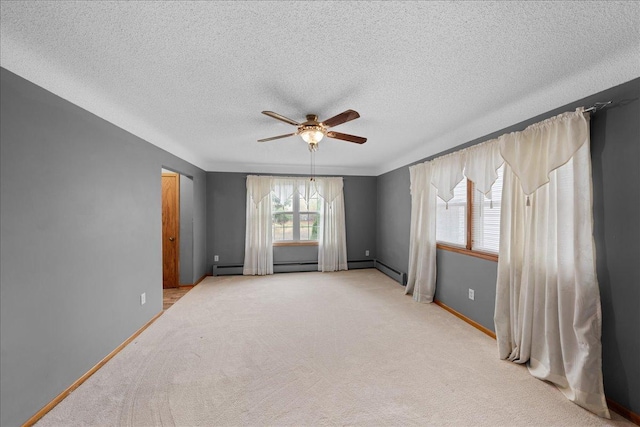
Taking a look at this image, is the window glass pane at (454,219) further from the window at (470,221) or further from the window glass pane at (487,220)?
the window glass pane at (487,220)

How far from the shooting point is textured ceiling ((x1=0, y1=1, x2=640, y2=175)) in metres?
1.24

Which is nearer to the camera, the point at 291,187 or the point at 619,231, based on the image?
the point at 619,231

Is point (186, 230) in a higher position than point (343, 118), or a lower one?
lower

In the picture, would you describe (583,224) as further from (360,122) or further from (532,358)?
(360,122)

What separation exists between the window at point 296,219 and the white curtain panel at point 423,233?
2319mm

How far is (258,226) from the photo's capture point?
526 cm

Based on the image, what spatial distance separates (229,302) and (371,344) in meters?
2.20

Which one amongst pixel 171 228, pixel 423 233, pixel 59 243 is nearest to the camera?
pixel 59 243

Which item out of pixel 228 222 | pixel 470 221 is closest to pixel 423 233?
pixel 470 221

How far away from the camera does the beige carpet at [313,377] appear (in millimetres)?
1663

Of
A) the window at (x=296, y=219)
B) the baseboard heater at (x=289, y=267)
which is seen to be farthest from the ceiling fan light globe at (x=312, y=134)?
the baseboard heater at (x=289, y=267)

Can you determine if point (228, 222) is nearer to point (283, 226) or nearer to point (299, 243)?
point (283, 226)

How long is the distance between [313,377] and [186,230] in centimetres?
357

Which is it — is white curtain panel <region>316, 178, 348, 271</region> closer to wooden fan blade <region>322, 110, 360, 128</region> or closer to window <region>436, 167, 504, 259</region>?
window <region>436, 167, 504, 259</region>
